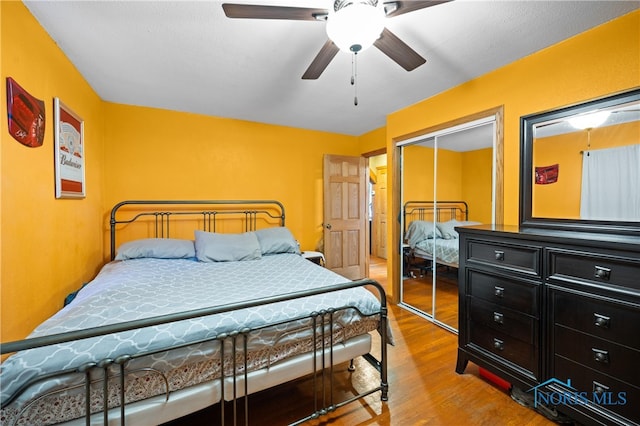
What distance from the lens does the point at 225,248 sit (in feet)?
9.23

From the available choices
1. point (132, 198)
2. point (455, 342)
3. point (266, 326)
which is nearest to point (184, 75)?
point (132, 198)

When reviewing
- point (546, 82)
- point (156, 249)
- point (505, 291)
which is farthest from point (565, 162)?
point (156, 249)

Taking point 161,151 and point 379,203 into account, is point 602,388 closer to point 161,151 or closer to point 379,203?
point 161,151

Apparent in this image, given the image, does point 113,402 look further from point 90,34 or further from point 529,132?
point 529,132

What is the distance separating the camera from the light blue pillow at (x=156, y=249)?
2.67 m

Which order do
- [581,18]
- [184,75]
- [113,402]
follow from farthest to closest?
1. [184,75]
2. [581,18]
3. [113,402]

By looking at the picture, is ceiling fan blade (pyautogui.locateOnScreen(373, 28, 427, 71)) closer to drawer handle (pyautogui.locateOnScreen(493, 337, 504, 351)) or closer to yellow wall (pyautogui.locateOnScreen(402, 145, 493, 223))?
yellow wall (pyautogui.locateOnScreen(402, 145, 493, 223))

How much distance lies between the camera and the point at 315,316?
4.75 feet

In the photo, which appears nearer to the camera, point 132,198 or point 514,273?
point 514,273

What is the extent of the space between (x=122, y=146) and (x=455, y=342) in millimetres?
4178

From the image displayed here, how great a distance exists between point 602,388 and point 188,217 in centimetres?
387

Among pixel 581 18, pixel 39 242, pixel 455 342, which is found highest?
pixel 581 18

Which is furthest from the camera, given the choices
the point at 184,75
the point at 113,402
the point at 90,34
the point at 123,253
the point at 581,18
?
the point at 123,253

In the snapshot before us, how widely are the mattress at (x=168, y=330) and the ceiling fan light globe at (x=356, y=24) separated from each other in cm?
143
